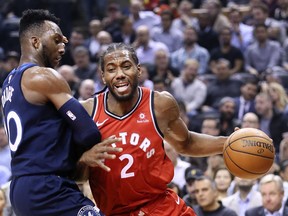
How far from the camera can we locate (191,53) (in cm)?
1305

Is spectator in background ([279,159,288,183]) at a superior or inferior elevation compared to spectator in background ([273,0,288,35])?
superior

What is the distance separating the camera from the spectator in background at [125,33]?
13961 millimetres

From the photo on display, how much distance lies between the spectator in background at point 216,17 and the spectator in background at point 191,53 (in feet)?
2.83

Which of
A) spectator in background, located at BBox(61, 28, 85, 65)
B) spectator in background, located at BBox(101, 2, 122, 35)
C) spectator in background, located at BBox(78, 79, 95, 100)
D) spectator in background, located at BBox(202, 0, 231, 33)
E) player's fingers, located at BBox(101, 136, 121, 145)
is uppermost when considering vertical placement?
player's fingers, located at BBox(101, 136, 121, 145)

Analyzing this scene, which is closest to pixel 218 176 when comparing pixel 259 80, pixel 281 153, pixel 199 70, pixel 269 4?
pixel 281 153

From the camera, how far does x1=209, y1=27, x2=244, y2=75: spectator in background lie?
12805 mm

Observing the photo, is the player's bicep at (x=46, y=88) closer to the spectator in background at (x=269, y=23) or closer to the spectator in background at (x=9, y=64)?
the spectator in background at (x=9, y=64)

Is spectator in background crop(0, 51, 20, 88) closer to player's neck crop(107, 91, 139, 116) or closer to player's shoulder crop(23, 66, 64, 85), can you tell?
player's neck crop(107, 91, 139, 116)

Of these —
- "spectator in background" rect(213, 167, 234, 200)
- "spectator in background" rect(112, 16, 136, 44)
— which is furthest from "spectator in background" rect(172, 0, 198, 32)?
"spectator in background" rect(213, 167, 234, 200)

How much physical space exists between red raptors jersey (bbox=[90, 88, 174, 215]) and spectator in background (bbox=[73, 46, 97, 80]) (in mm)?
7446

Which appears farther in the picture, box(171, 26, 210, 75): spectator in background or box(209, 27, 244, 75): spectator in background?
box(171, 26, 210, 75): spectator in background

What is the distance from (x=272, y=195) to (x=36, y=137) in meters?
3.90

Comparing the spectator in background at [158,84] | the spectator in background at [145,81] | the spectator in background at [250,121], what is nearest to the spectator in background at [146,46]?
the spectator in background at [145,81]

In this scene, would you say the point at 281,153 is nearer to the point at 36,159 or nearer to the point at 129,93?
the point at 129,93
